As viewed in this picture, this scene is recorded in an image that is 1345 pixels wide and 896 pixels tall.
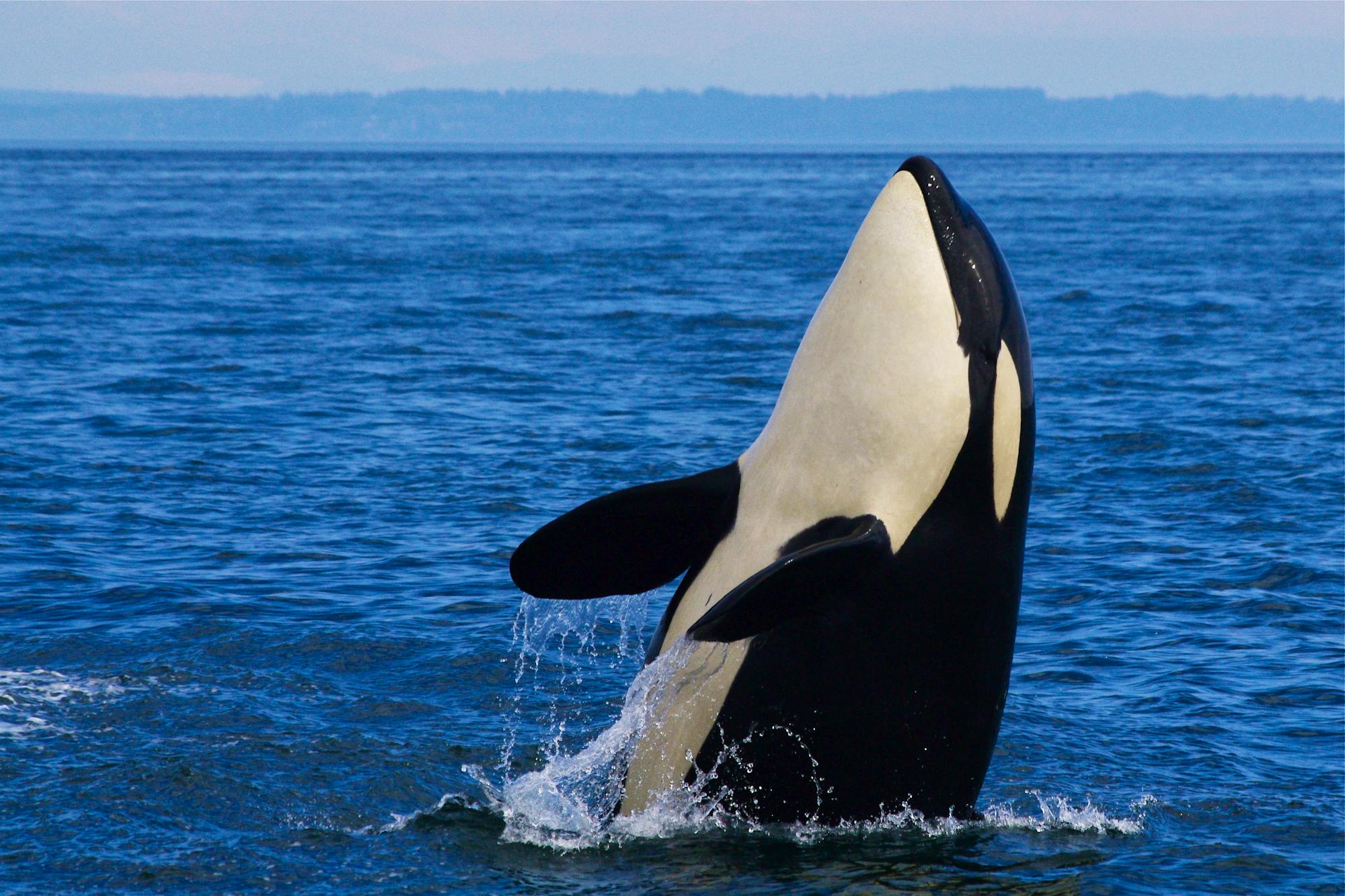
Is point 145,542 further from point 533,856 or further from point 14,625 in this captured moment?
point 533,856

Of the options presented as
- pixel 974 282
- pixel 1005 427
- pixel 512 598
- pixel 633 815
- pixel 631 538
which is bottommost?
pixel 512 598

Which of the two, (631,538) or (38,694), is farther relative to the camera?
(38,694)

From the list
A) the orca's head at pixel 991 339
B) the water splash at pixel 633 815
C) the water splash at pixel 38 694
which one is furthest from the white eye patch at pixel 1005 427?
the water splash at pixel 38 694

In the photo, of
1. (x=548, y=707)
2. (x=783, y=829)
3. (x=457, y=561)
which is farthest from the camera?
(x=457, y=561)

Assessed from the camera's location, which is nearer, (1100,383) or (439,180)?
(1100,383)

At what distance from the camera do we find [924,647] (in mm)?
8523

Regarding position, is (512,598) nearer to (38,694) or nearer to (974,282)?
(38,694)

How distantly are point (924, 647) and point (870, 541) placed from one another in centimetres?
76

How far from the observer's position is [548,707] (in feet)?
40.8

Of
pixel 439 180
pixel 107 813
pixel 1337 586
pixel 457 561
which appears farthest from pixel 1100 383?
pixel 439 180

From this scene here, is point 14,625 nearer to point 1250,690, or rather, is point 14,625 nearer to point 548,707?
point 548,707

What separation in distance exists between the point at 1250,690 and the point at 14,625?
1032 cm

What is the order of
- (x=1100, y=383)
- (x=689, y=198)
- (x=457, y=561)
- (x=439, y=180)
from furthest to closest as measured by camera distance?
(x=439, y=180)
(x=689, y=198)
(x=1100, y=383)
(x=457, y=561)

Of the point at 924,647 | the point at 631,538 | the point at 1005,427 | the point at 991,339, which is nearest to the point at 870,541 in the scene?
the point at 924,647
